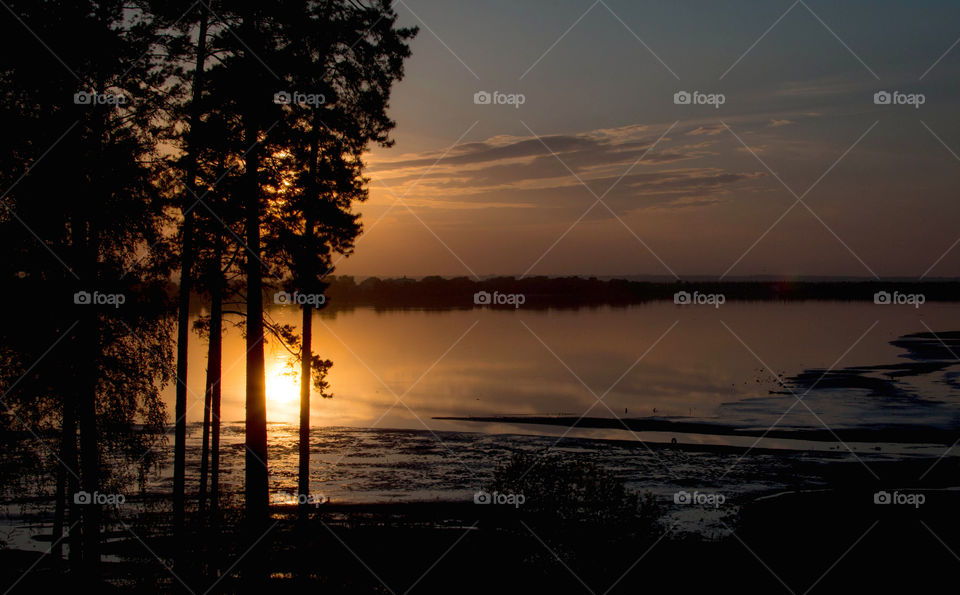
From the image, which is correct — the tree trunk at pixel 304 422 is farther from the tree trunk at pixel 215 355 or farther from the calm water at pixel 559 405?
the tree trunk at pixel 215 355

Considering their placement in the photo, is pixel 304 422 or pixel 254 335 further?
pixel 304 422

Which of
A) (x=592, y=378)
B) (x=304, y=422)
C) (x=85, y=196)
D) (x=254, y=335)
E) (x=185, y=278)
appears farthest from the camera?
(x=592, y=378)

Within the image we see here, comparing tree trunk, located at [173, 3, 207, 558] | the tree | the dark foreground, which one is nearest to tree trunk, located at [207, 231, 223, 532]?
the dark foreground

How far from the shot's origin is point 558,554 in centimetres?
1950

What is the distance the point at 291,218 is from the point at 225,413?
2961cm

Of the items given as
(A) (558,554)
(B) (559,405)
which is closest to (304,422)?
(A) (558,554)

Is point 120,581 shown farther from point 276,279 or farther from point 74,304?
point 276,279

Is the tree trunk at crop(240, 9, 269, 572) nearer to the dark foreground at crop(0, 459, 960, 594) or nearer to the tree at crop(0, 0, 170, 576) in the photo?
the dark foreground at crop(0, 459, 960, 594)

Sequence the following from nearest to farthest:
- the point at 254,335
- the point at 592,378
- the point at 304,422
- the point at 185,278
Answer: the point at 254,335, the point at 185,278, the point at 304,422, the point at 592,378

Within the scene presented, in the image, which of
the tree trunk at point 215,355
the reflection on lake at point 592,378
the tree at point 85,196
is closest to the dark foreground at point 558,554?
the tree trunk at point 215,355

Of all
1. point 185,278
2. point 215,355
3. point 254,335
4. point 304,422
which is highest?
point 185,278

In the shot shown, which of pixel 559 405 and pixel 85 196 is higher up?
→ pixel 85 196

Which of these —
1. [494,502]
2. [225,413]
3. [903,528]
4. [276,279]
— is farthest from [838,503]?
[225,413]

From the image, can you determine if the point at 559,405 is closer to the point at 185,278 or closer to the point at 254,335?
the point at 254,335
